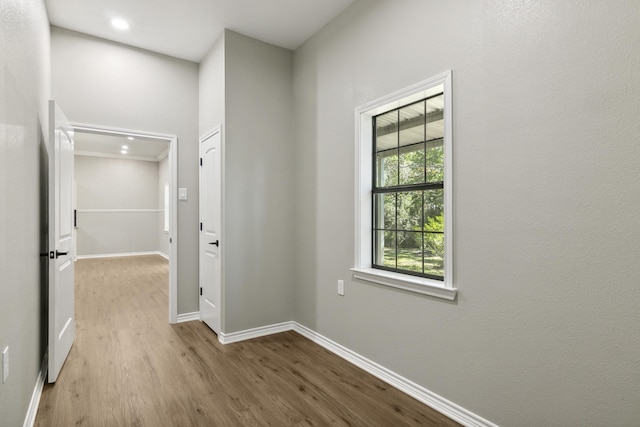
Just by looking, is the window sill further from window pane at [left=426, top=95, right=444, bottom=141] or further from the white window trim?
window pane at [left=426, top=95, right=444, bottom=141]

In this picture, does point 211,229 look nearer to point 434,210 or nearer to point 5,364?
point 5,364

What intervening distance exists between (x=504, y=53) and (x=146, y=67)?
11.7 feet

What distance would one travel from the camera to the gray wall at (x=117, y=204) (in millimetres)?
8992

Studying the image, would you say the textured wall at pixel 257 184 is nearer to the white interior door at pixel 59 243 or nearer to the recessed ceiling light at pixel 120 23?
the recessed ceiling light at pixel 120 23

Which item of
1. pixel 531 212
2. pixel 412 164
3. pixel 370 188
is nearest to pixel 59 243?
pixel 370 188

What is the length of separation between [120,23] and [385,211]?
3.02m

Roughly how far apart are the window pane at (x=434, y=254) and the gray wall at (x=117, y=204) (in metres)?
9.05

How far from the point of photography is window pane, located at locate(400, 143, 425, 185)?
245 cm

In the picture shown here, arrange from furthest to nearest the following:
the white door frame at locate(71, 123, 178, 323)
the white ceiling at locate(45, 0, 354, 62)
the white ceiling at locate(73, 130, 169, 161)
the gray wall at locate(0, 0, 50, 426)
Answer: the white ceiling at locate(73, 130, 169, 161) → the white door frame at locate(71, 123, 178, 323) → the white ceiling at locate(45, 0, 354, 62) → the gray wall at locate(0, 0, 50, 426)

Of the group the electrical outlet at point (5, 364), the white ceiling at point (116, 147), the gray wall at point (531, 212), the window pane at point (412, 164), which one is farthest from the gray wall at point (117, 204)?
the gray wall at point (531, 212)

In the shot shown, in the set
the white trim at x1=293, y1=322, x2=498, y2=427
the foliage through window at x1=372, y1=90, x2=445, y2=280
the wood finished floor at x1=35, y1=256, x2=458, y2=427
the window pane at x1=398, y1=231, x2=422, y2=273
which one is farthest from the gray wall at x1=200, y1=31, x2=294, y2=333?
the window pane at x1=398, y1=231, x2=422, y2=273

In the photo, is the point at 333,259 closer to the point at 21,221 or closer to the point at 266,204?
the point at 266,204

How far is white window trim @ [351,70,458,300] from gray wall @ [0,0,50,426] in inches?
83.9

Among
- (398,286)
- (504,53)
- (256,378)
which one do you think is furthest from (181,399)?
(504,53)
